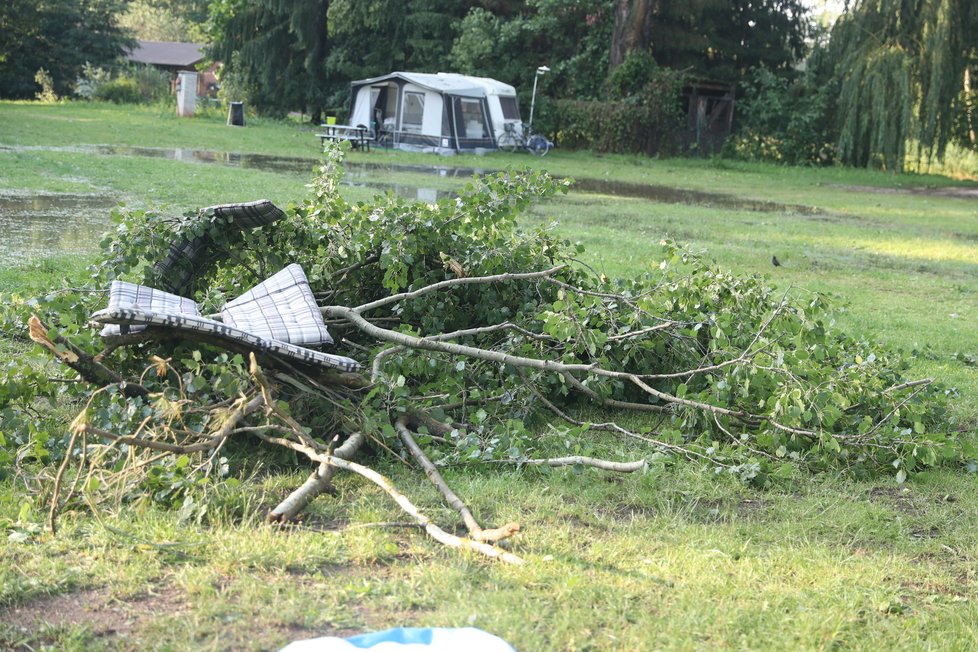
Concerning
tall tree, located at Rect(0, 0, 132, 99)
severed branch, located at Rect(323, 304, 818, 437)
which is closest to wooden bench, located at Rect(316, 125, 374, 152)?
severed branch, located at Rect(323, 304, 818, 437)

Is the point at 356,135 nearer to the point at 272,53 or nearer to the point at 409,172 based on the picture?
the point at 409,172

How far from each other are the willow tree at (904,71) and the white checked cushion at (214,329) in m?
24.9

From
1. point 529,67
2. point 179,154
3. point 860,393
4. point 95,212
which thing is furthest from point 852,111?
point 860,393

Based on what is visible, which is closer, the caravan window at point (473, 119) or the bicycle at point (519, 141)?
the caravan window at point (473, 119)

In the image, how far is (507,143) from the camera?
27672mm

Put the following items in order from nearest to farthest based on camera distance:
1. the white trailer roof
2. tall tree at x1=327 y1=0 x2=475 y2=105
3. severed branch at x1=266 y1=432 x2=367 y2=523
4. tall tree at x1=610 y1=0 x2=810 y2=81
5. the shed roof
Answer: severed branch at x1=266 y1=432 x2=367 y2=523, the white trailer roof, tall tree at x1=327 y1=0 x2=475 y2=105, tall tree at x1=610 y1=0 x2=810 y2=81, the shed roof

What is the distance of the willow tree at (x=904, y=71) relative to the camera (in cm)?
2520

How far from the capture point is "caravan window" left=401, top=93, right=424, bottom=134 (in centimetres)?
2655

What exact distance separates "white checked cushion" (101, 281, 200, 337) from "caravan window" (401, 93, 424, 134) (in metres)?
22.9

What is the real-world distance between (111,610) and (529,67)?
3179cm

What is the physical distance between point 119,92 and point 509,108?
19.8 m

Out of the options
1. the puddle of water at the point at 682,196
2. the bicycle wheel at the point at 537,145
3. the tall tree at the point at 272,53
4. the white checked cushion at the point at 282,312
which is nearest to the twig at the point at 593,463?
the white checked cushion at the point at 282,312

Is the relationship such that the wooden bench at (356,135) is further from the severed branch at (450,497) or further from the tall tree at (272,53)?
the severed branch at (450,497)

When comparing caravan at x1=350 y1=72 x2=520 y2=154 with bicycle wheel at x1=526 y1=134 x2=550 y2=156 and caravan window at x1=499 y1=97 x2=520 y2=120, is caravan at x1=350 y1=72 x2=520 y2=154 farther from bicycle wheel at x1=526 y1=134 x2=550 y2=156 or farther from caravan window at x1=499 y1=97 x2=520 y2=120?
Result: bicycle wheel at x1=526 y1=134 x2=550 y2=156
